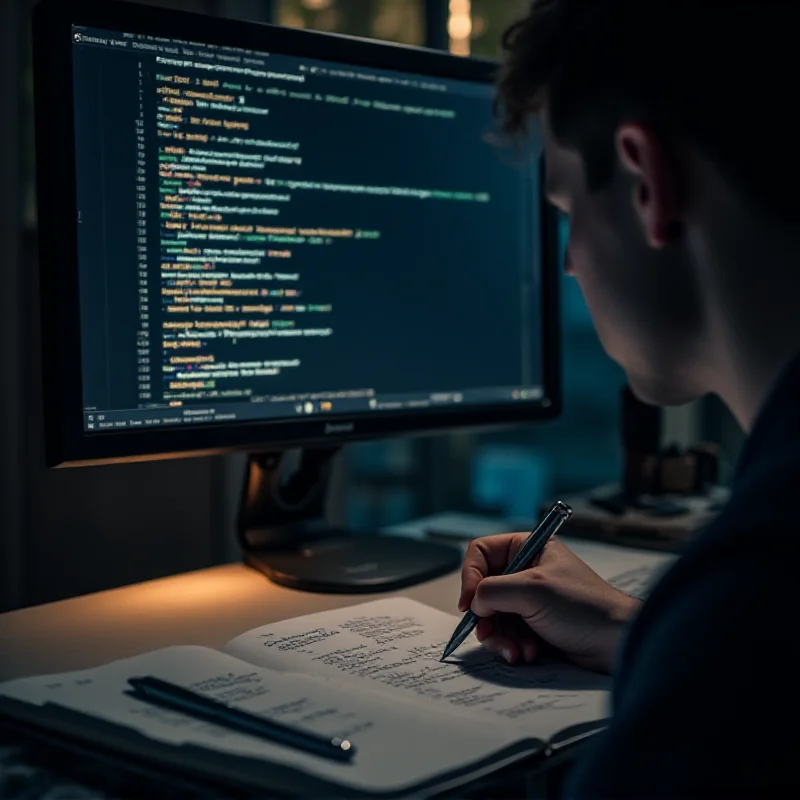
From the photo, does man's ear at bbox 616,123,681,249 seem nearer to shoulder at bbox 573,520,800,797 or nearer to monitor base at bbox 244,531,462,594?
shoulder at bbox 573,520,800,797

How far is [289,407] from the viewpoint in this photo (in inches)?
43.0

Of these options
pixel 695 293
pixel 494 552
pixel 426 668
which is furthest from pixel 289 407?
pixel 695 293

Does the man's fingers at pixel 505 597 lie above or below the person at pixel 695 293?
below

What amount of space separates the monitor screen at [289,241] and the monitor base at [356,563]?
6.3 inches

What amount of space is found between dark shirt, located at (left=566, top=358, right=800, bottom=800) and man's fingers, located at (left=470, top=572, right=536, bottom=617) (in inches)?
13.6

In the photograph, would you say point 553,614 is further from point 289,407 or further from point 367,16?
point 367,16

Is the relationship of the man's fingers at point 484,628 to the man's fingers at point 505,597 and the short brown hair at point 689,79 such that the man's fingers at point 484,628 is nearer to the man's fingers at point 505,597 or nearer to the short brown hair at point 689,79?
the man's fingers at point 505,597

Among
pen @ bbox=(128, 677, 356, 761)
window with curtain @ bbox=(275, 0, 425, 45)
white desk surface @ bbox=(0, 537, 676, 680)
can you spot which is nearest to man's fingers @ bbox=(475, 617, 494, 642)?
white desk surface @ bbox=(0, 537, 676, 680)

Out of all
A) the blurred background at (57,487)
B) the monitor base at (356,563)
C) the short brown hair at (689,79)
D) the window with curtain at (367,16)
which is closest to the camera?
the short brown hair at (689,79)

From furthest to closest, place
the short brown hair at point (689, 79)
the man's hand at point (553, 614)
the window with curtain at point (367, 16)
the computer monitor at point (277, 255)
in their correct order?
1. the window with curtain at point (367, 16)
2. the computer monitor at point (277, 255)
3. the man's hand at point (553, 614)
4. the short brown hair at point (689, 79)

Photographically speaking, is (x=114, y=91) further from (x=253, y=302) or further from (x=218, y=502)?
(x=218, y=502)

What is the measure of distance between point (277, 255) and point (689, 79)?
559 mm

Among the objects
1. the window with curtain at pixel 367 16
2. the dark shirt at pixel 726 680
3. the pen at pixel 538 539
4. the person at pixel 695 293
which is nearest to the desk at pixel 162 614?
the pen at pixel 538 539

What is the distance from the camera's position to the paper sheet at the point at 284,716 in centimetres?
61
